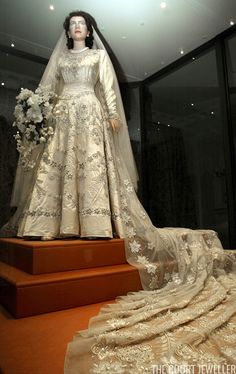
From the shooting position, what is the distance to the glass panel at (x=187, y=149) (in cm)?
244

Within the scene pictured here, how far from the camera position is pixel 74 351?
841 mm

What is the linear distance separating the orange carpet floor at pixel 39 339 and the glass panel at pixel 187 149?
153 centimetres

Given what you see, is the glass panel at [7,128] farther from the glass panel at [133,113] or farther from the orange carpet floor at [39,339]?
the glass panel at [133,113]

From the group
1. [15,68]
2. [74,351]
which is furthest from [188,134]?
[74,351]

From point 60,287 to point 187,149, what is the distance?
1.89 metres

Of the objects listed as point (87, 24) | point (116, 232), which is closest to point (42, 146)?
point (116, 232)

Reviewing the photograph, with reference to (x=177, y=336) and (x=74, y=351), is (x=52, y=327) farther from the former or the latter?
(x=177, y=336)

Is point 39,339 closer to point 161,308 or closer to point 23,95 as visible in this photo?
point 161,308

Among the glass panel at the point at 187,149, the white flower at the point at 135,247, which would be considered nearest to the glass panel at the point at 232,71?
the glass panel at the point at 187,149

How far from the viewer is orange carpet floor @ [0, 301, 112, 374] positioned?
0.79 m

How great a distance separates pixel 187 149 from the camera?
8.76 ft

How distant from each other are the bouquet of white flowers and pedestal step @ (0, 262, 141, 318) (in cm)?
76

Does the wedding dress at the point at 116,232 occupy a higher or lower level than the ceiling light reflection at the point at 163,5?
lower

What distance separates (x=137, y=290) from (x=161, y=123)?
194 cm
